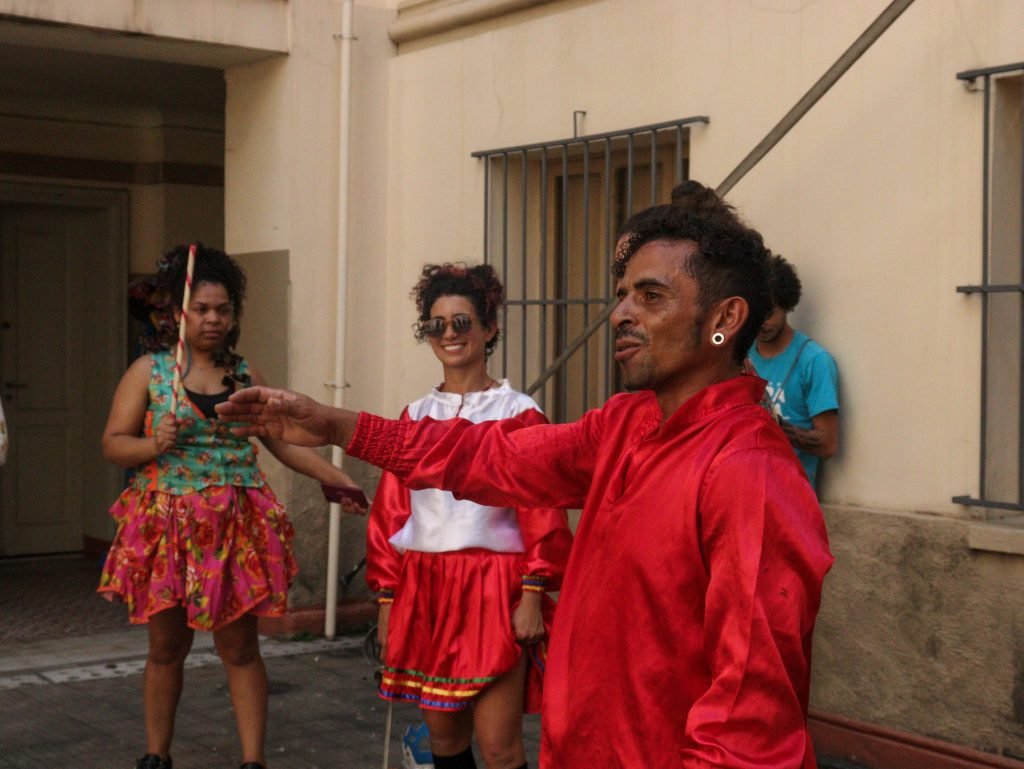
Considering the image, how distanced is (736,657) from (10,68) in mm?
8095

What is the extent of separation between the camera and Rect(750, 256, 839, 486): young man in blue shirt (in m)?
5.75

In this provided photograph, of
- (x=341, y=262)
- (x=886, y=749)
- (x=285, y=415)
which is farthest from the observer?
(x=341, y=262)

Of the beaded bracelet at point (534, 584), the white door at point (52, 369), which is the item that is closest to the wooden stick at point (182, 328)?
the beaded bracelet at point (534, 584)

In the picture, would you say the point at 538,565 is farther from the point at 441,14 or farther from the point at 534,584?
the point at 441,14

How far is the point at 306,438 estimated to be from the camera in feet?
10.2

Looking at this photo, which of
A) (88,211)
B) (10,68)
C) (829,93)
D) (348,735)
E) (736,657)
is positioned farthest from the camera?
(88,211)

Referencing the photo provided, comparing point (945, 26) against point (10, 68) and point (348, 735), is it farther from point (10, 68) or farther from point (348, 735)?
point (10, 68)

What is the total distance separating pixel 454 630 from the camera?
4.54 metres

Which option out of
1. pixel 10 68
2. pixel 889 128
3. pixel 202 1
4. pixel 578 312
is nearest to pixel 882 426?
pixel 889 128

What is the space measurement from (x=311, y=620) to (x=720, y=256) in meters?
5.97

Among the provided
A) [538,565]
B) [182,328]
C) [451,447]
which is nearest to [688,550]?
[451,447]

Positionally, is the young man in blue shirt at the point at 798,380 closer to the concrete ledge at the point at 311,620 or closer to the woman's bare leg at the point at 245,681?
the woman's bare leg at the point at 245,681

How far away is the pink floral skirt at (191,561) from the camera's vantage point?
5254mm

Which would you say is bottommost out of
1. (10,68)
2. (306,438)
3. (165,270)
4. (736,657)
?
(736,657)
